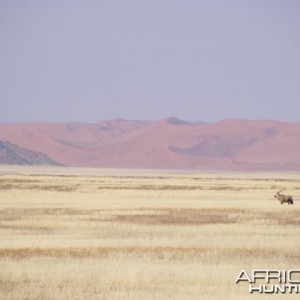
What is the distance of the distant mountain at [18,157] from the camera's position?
176 metres

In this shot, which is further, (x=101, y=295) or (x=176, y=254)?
(x=176, y=254)

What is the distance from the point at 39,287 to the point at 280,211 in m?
23.2

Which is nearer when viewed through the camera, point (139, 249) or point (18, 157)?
point (139, 249)

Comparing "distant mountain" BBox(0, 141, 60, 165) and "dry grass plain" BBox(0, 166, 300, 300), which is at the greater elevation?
"distant mountain" BBox(0, 141, 60, 165)

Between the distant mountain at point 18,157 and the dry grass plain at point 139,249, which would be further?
the distant mountain at point 18,157

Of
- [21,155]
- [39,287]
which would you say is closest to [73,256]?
[39,287]

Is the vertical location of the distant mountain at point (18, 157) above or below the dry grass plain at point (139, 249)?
above

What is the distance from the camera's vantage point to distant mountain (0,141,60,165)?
576 ft

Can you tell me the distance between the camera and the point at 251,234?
28203mm

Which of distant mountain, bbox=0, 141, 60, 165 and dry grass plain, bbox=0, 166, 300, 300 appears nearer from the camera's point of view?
dry grass plain, bbox=0, 166, 300, 300

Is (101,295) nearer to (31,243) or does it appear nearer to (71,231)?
(31,243)

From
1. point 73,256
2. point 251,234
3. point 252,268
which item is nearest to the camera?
point 252,268

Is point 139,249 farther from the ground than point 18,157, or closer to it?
closer to it

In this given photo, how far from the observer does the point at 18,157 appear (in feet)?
586
